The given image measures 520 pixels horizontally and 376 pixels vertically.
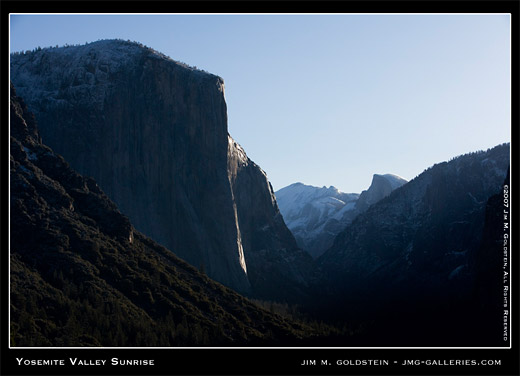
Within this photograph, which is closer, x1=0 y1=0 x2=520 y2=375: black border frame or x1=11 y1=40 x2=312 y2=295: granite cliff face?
x1=0 y1=0 x2=520 y2=375: black border frame

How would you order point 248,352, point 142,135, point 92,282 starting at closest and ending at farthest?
1. point 248,352
2. point 92,282
3. point 142,135

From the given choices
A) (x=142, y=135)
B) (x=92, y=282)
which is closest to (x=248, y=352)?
(x=92, y=282)

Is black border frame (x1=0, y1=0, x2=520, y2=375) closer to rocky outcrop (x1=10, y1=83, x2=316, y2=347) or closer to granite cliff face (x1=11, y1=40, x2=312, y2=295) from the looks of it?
rocky outcrop (x1=10, y1=83, x2=316, y2=347)

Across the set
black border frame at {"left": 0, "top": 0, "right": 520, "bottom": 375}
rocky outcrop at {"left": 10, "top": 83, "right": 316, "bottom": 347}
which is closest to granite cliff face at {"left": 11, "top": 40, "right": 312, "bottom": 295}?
rocky outcrop at {"left": 10, "top": 83, "right": 316, "bottom": 347}

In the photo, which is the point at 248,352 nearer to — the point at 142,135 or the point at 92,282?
the point at 92,282

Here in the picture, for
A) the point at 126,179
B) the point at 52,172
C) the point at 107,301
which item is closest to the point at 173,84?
the point at 126,179

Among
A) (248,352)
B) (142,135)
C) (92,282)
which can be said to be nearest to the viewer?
(248,352)

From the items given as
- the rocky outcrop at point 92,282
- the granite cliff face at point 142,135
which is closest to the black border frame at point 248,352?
the rocky outcrop at point 92,282

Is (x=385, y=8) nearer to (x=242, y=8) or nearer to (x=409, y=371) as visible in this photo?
(x=242, y=8)

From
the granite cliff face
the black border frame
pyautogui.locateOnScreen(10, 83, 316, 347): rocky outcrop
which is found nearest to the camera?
the black border frame
